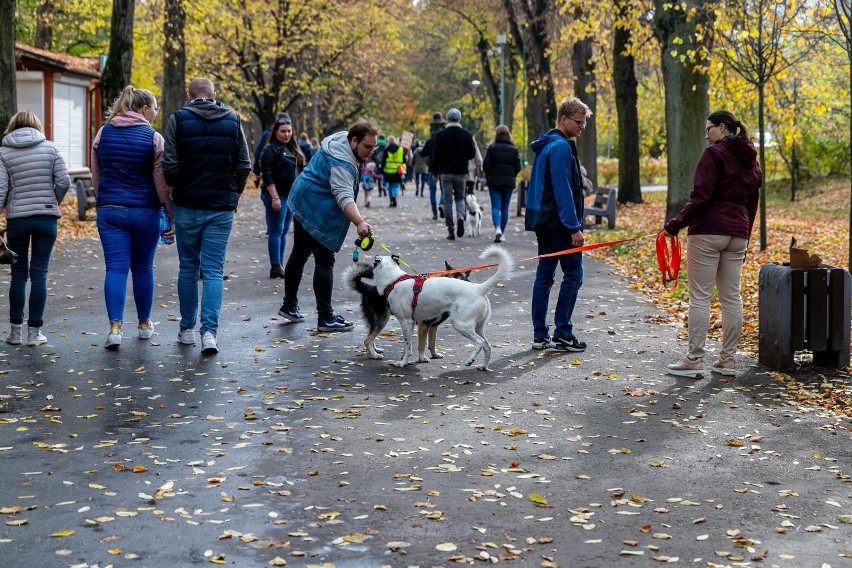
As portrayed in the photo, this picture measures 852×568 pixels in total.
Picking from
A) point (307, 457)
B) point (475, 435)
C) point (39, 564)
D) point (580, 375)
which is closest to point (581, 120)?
point (580, 375)

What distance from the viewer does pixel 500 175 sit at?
1850 cm

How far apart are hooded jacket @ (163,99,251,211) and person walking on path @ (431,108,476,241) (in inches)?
377

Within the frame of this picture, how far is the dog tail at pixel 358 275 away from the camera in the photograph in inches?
347

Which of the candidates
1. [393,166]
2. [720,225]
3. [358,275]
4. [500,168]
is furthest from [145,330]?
[393,166]

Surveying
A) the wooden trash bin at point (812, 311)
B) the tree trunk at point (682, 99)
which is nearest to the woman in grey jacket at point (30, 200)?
the wooden trash bin at point (812, 311)

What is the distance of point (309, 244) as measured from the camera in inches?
397

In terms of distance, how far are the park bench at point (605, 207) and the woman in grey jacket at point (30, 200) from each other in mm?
13314

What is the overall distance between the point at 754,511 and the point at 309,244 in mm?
5653

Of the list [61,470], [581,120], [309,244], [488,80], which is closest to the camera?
[61,470]

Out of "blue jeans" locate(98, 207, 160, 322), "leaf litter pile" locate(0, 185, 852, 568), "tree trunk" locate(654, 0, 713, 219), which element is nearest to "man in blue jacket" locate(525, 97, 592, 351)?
"leaf litter pile" locate(0, 185, 852, 568)

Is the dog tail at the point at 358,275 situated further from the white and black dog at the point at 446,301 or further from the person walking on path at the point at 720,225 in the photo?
the person walking on path at the point at 720,225

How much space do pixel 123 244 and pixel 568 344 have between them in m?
3.74

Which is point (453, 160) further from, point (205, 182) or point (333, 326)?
point (205, 182)

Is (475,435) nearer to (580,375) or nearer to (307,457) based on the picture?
(307,457)
